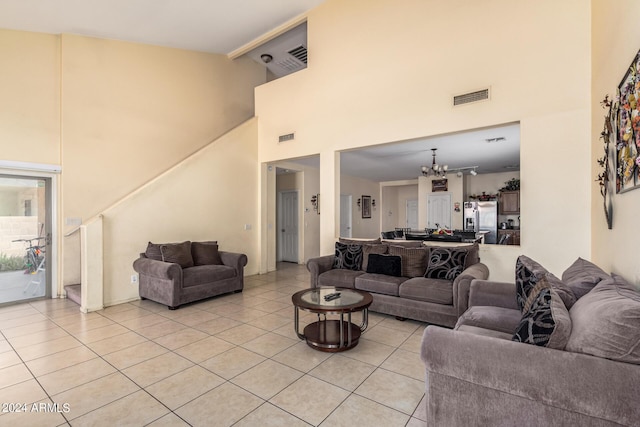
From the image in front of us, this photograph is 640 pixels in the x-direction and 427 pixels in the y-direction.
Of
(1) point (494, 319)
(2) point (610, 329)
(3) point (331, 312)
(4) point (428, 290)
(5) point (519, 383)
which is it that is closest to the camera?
(2) point (610, 329)

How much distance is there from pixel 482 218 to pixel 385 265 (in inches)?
258

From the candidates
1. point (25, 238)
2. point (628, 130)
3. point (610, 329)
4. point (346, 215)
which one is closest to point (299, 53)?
point (346, 215)

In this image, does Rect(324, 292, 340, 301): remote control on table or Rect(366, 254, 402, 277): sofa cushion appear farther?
Rect(366, 254, 402, 277): sofa cushion

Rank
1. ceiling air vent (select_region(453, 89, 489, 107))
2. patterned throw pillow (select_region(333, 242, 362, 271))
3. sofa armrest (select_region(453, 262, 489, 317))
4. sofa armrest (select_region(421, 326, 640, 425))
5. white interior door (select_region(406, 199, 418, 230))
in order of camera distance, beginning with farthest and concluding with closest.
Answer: white interior door (select_region(406, 199, 418, 230)) → patterned throw pillow (select_region(333, 242, 362, 271)) → ceiling air vent (select_region(453, 89, 489, 107)) → sofa armrest (select_region(453, 262, 489, 317)) → sofa armrest (select_region(421, 326, 640, 425))

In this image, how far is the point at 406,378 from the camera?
2422 millimetres

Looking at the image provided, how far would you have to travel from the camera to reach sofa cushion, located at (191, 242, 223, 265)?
5.00 meters

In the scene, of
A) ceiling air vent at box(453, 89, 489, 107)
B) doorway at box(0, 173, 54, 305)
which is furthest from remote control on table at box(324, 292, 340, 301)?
doorway at box(0, 173, 54, 305)

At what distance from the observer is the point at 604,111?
286 centimetres

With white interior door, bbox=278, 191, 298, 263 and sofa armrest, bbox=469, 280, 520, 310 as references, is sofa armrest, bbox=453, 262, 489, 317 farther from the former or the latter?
white interior door, bbox=278, 191, 298, 263

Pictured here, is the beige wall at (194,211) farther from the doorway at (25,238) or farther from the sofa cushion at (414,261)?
the sofa cushion at (414,261)

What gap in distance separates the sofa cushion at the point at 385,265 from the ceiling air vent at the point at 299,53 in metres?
5.34

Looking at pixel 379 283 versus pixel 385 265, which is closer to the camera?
pixel 379 283

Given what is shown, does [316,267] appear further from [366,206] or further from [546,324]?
[366,206]

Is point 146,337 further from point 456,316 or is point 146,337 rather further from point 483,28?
point 483,28
